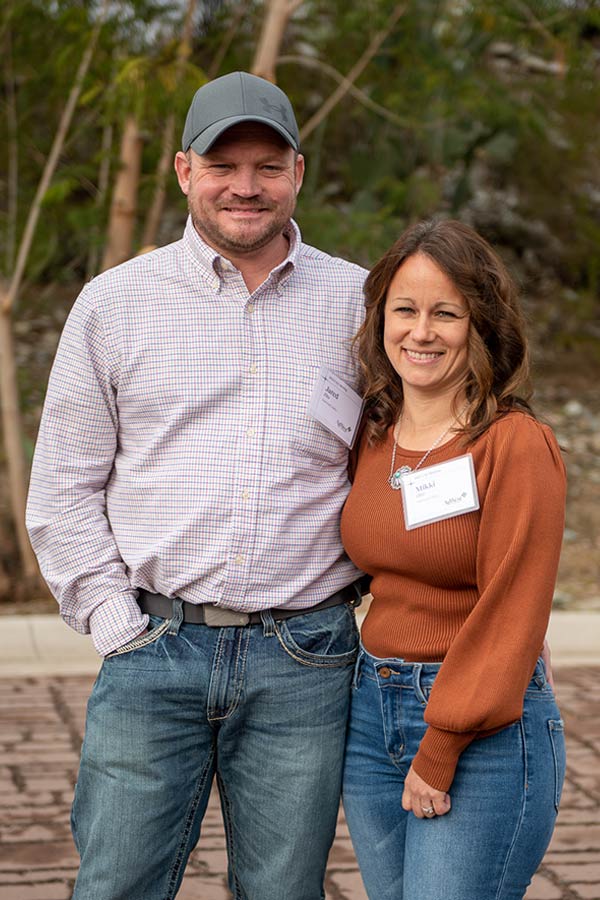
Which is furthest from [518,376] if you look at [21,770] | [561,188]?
[561,188]

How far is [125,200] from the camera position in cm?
749

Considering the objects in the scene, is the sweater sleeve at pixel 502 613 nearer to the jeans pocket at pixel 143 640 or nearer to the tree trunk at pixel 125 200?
the jeans pocket at pixel 143 640

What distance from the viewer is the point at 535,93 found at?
10.5 meters

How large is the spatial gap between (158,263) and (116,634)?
2.71ft

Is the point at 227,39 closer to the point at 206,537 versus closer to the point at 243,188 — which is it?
the point at 243,188

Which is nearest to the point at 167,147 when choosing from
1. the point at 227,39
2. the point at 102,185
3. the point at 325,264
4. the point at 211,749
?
the point at 102,185

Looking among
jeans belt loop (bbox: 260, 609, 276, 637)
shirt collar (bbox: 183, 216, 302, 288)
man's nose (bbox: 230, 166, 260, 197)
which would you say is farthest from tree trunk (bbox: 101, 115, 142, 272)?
jeans belt loop (bbox: 260, 609, 276, 637)

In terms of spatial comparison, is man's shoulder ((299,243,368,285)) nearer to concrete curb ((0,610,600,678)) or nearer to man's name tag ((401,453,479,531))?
man's name tag ((401,453,479,531))

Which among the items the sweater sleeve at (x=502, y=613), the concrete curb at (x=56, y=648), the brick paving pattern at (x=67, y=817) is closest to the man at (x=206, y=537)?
the sweater sleeve at (x=502, y=613)

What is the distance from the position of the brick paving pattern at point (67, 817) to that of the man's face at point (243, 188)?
88.3 inches

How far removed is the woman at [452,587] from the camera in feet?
7.66

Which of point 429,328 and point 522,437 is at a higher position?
point 429,328

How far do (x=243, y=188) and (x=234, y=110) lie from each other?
0.54 ft

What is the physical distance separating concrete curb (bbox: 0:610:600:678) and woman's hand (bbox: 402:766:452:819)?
412cm
